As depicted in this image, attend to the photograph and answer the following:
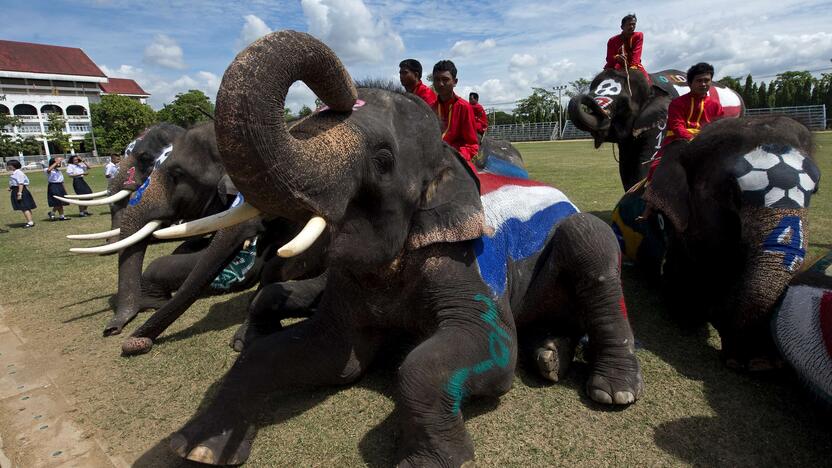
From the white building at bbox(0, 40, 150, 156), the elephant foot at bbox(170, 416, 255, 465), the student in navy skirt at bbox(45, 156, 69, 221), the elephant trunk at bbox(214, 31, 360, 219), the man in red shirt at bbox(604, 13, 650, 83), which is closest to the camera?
the elephant trunk at bbox(214, 31, 360, 219)

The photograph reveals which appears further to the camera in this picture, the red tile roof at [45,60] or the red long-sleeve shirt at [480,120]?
the red tile roof at [45,60]

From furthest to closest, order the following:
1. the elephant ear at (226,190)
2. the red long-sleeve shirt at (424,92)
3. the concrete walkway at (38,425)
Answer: the red long-sleeve shirt at (424,92) → the elephant ear at (226,190) → the concrete walkway at (38,425)

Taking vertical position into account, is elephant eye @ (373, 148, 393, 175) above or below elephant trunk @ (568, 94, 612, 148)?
below

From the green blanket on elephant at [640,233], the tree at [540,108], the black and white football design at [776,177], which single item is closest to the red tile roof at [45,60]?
the tree at [540,108]

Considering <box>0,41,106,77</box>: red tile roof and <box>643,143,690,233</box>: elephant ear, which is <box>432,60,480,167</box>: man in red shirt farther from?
<box>0,41,106,77</box>: red tile roof

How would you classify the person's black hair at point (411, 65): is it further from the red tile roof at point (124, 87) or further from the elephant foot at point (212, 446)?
the red tile roof at point (124, 87)

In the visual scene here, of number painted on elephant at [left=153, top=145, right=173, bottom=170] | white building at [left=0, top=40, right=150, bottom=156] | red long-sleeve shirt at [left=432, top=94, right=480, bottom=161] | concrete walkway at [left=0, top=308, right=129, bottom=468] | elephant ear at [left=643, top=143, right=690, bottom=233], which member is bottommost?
concrete walkway at [left=0, top=308, right=129, bottom=468]

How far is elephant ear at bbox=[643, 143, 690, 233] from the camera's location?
3307mm

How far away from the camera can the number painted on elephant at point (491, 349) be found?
221 cm

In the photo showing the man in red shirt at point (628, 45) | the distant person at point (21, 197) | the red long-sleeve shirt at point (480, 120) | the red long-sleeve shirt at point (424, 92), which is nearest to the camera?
the red long-sleeve shirt at point (424, 92)

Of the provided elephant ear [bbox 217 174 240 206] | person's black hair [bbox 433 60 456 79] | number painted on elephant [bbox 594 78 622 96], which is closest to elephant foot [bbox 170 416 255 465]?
elephant ear [bbox 217 174 240 206]

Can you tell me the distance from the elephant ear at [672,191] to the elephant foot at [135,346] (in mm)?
3620

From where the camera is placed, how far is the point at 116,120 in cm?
5947

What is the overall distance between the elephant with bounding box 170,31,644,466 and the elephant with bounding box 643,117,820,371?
64 centimetres
